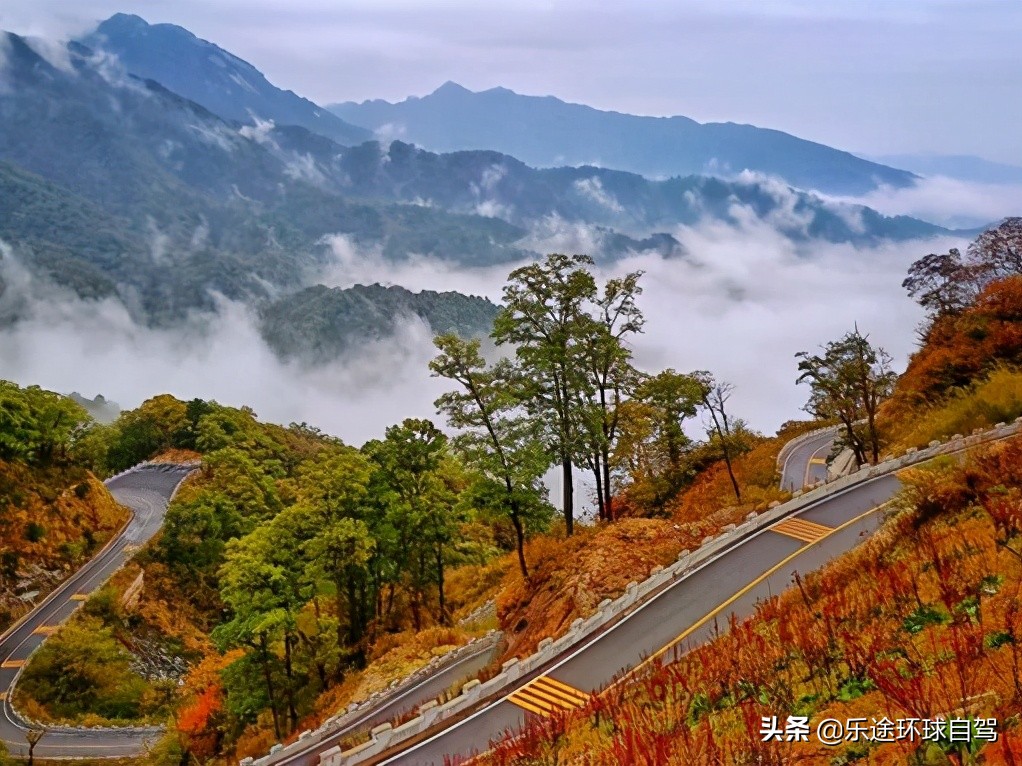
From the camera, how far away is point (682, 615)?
17016 millimetres

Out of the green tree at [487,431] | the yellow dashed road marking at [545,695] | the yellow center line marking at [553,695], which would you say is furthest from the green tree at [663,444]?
the yellow center line marking at [553,695]

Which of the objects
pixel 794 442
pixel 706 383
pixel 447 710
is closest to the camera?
pixel 447 710

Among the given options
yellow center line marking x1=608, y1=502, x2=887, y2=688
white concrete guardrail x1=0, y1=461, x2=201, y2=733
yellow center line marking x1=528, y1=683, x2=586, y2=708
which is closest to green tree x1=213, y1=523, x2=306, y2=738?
yellow center line marking x1=528, y1=683, x2=586, y2=708

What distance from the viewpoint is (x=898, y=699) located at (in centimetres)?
549

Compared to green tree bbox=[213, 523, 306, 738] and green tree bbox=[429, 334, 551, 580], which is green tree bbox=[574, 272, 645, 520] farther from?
green tree bbox=[213, 523, 306, 738]

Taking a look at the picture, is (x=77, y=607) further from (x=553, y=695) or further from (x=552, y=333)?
(x=553, y=695)

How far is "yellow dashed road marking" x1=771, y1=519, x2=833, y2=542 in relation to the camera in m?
20.2

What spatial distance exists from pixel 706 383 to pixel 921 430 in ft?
32.1

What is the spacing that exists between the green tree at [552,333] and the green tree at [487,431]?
115cm

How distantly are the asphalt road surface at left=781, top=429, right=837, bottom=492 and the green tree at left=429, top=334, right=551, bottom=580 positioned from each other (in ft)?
61.5

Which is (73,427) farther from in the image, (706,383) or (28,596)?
(706,383)

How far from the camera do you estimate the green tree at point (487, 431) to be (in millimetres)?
20578

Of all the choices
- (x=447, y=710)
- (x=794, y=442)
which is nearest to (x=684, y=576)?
(x=447, y=710)

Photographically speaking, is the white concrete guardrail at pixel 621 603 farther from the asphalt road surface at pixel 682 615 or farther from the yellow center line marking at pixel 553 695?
the yellow center line marking at pixel 553 695
